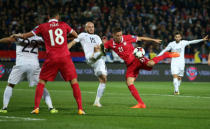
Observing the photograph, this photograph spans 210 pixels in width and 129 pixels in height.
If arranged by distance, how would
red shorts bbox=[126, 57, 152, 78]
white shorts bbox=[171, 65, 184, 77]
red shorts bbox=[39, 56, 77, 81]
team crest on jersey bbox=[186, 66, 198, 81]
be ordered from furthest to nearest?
team crest on jersey bbox=[186, 66, 198, 81] < white shorts bbox=[171, 65, 184, 77] < red shorts bbox=[126, 57, 152, 78] < red shorts bbox=[39, 56, 77, 81]

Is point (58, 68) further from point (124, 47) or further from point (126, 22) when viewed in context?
point (126, 22)

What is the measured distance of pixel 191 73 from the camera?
2759 centimetres

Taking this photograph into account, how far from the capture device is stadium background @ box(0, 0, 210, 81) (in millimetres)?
26672

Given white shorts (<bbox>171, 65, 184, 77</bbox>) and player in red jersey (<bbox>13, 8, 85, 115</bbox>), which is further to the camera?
white shorts (<bbox>171, 65, 184, 77</bbox>)

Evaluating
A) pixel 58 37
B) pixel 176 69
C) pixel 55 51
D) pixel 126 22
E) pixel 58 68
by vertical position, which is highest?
pixel 126 22

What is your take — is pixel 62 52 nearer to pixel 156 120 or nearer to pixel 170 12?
pixel 156 120

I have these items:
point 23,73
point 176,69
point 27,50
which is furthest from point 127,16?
point 23,73

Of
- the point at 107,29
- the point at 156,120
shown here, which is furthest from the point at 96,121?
the point at 107,29

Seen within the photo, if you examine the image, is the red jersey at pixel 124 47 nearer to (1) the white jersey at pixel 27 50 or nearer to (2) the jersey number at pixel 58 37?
(1) the white jersey at pixel 27 50

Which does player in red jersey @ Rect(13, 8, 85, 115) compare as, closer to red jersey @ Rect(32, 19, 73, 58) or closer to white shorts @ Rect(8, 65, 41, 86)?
red jersey @ Rect(32, 19, 73, 58)

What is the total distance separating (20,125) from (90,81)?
1853 centimetres

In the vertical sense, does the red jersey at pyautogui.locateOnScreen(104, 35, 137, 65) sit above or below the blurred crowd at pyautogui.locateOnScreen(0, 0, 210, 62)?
below

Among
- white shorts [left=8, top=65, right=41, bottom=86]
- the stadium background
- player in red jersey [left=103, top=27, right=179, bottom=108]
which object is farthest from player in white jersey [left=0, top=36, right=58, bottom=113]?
the stadium background

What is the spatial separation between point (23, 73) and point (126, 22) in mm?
19404
